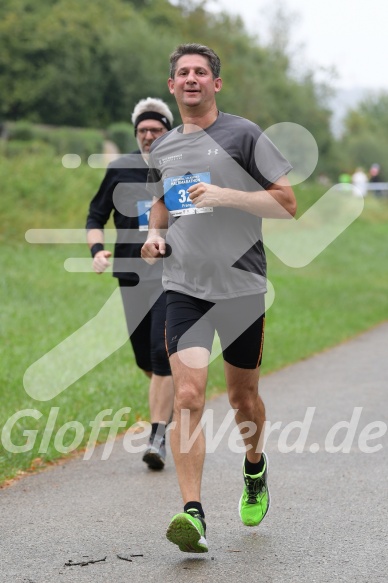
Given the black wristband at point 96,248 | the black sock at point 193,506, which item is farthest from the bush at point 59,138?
the black sock at point 193,506

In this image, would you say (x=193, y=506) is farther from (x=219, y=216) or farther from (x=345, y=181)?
(x=345, y=181)

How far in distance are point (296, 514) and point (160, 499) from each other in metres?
0.82

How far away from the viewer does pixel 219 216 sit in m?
5.12

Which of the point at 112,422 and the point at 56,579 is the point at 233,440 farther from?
the point at 56,579

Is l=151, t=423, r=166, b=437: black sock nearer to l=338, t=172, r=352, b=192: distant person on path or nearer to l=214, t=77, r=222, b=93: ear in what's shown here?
l=214, t=77, r=222, b=93: ear

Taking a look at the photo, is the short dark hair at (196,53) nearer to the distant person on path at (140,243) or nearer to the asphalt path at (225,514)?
the distant person on path at (140,243)

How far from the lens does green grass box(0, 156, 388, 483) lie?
887cm

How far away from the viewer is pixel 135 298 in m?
7.33

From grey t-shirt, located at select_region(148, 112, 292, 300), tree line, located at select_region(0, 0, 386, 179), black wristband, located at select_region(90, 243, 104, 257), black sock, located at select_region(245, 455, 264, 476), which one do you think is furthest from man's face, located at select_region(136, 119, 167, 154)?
tree line, located at select_region(0, 0, 386, 179)

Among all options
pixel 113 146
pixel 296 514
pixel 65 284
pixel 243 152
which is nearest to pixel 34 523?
pixel 296 514

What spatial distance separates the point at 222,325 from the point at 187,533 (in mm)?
1052

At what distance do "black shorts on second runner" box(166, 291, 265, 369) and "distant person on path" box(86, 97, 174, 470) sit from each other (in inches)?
71.3

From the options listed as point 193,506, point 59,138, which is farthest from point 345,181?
point 193,506

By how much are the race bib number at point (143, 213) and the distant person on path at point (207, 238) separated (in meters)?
1.89
